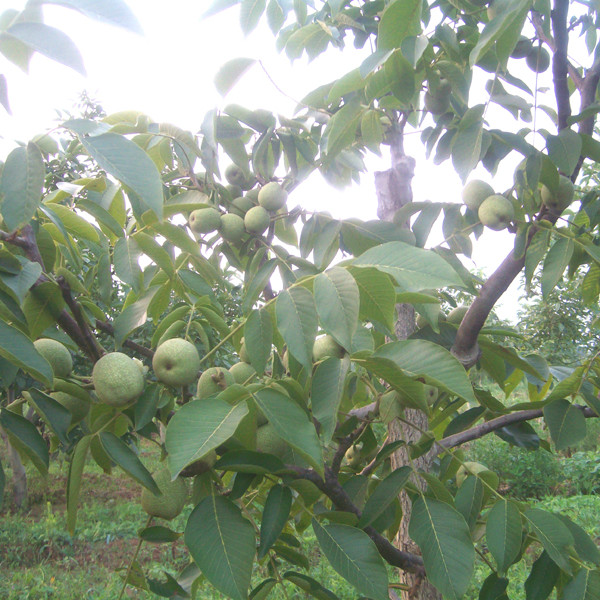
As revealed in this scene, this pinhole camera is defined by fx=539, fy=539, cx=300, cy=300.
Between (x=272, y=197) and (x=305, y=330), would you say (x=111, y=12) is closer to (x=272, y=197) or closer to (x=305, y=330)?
(x=305, y=330)

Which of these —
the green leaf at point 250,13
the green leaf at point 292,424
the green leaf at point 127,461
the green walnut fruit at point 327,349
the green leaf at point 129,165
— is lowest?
the green leaf at point 127,461

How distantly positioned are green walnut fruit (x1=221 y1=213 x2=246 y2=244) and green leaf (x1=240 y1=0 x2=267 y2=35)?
0.45m

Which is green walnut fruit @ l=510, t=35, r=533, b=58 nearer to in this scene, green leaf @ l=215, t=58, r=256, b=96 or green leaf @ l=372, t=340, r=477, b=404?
green leaf @ l=215, t=58, r=256, b=96

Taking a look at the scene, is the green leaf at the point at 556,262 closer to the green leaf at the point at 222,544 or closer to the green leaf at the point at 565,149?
the green leaf at the point at 565,149

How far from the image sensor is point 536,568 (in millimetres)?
969

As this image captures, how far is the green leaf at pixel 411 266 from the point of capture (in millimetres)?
699

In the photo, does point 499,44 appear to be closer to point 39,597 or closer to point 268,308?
point 268,308

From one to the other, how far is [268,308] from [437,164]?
73 cm

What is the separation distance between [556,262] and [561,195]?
0.14m

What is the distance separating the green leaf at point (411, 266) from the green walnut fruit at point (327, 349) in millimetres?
190

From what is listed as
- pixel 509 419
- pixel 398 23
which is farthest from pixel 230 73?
pixel 509 419

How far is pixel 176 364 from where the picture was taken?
36.4 inches

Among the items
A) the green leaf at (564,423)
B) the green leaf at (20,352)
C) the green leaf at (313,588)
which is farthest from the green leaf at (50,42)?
the green leaf at (564,423)

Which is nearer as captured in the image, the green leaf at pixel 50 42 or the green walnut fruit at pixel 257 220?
the green leaf at pixel 50 42
